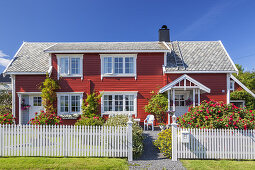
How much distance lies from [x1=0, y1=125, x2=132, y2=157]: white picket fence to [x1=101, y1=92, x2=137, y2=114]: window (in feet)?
A: 18.5

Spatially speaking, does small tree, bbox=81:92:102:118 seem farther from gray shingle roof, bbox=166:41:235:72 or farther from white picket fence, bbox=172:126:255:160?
white picket fence, bbox=172:126:255:160

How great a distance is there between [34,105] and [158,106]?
9749 millimetres

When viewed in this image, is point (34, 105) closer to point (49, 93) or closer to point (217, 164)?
point (49, 93)

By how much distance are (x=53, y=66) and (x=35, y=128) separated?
22.5 feet

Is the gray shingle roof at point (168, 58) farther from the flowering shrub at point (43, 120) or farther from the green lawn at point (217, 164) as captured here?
the green lawn at point (217, 164)

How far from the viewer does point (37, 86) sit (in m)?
11.2

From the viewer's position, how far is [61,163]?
5.05 meters

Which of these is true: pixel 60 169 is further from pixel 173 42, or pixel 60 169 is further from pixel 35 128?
pixel 173 42

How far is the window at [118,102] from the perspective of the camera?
11.4 m

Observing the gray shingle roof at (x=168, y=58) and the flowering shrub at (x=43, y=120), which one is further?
the gray shingle roof at (x=168, y=58)

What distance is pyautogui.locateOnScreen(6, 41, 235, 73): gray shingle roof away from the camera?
1125cm

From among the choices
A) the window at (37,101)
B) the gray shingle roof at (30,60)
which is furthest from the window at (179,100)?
the window at (37,101)

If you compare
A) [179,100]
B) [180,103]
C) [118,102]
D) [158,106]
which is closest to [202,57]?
[179,100]

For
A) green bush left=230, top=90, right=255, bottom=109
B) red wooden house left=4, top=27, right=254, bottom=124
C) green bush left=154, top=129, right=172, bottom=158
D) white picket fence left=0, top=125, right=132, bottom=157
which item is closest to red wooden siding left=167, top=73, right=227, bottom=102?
red wooden house left=4, top=27, right=254, bottom=124
